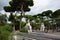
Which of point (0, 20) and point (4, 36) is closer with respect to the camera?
point (4, 36)

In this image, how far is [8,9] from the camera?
43.9 metres

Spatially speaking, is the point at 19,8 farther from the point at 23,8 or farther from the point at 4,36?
the point at 4,36

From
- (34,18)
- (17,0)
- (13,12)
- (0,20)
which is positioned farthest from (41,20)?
(0,20)

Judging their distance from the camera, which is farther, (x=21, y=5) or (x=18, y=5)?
(x=18, y=5)

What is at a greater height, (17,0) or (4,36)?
(17,0)

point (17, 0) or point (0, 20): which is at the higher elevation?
point (17, 0)

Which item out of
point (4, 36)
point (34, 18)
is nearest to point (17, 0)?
point (34, 18)

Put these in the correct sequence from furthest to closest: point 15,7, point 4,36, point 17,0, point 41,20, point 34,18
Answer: point 41,20 < point 34,18 < point 15,7 < point 17,0 < point 4,36

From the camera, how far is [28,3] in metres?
40.4

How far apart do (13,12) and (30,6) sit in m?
5.01

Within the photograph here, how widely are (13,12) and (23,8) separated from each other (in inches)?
142

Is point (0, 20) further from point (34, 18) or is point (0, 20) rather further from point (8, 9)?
point (34, 18)

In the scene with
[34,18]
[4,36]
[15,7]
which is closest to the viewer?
[4,36]

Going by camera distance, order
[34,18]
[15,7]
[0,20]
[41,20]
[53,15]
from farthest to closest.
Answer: [41,20] < [34,18] < [53,15] < [15,7] < [0,20]
